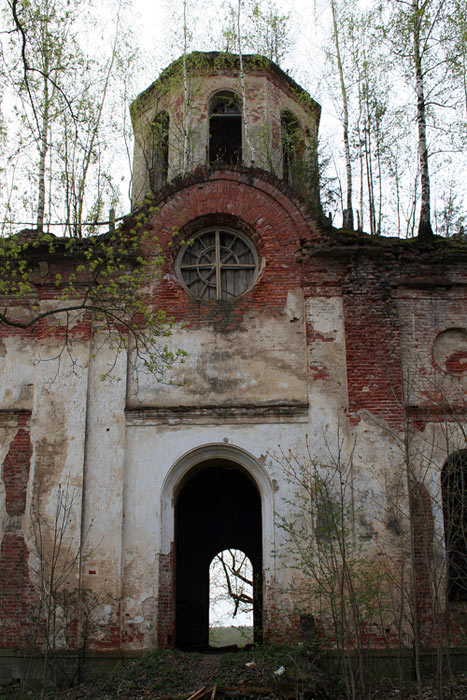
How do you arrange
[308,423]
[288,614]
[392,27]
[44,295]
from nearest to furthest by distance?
[288,614]
[308,423]
[44,295]
[392,27]

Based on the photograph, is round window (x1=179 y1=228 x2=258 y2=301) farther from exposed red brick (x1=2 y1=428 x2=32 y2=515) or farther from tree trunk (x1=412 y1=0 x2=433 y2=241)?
exposed red brick (x1=2 y1=428 x2=32 y2=515)

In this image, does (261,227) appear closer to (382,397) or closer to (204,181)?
(204,181)

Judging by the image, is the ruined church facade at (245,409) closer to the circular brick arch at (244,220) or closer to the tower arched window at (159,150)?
the circular brick arch at (244,220)

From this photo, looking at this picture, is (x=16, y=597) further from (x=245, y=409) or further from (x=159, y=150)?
(x=159, y=150)

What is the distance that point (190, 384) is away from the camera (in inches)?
442

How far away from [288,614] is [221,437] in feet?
9.12

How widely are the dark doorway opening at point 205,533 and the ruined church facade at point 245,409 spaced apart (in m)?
3.09

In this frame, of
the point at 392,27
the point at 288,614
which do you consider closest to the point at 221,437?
the point at 288,614

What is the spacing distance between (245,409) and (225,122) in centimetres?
778

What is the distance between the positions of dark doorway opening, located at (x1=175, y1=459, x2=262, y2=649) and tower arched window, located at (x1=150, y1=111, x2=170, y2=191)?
6745 mm

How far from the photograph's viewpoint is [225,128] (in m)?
15.9

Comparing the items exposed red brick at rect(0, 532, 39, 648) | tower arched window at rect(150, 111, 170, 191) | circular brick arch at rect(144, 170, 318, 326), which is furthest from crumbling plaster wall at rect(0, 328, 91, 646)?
tower arched window at rect(150, 111, 170, 191)

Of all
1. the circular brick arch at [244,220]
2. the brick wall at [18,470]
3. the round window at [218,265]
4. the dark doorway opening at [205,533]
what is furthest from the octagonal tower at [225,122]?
the dark doorway opening at [205,533]

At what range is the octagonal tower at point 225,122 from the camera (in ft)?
49.5
